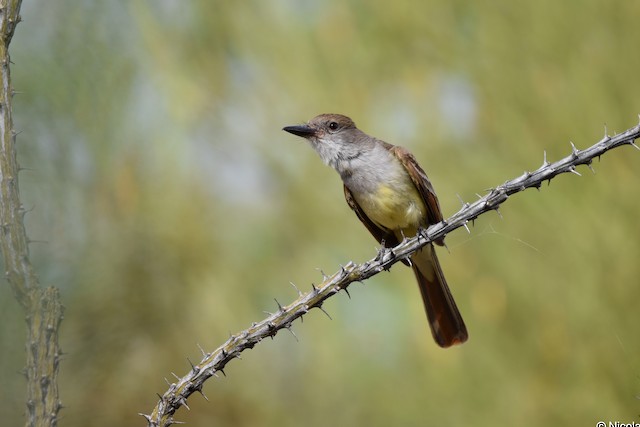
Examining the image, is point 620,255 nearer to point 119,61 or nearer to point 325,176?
point 325,176

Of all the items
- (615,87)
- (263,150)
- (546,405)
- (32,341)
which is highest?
(263,150)

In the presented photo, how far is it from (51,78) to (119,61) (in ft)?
3.22

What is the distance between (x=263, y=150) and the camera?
313 inches

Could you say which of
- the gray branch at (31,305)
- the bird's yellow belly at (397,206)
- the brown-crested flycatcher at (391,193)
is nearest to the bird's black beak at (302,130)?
the brown-crested flycatcher at (391,193)

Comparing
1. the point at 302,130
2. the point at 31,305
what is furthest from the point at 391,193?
the point at 31,305

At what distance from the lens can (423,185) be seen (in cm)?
359

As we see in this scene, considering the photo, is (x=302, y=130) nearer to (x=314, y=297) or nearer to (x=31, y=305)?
(x=314, y=297)

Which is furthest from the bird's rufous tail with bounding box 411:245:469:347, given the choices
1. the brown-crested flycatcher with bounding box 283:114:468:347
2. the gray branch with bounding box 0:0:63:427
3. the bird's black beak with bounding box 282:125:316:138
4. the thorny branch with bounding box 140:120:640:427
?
the gray branch with bounding box 0:0:63:427

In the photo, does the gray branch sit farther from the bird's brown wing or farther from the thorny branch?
the bird's brown wing

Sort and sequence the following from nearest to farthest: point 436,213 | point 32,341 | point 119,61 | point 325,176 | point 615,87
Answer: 1. point 32,341
2. point 436,213
3. point 119,61
4. point 615,87
5. point 325,176

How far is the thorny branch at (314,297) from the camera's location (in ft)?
6.68

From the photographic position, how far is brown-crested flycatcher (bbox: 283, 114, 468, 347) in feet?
11.7

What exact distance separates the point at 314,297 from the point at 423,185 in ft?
4.60

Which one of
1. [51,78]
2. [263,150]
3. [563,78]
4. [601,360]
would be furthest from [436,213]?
[263,150]
